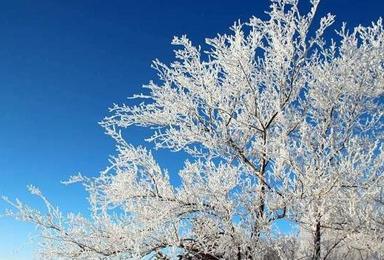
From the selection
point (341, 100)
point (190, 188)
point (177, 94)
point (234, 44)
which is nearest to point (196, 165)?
point (190, 188)

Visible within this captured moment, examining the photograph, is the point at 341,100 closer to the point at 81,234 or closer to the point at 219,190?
the point at 219,190

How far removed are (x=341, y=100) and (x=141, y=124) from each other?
4.00 meters

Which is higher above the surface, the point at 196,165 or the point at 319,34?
the point at 319,34

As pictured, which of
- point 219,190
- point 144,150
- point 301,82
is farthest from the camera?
point 301,82

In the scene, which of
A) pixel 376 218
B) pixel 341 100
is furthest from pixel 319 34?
pixel 376 218

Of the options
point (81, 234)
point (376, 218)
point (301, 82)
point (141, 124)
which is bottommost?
point (81, 234)

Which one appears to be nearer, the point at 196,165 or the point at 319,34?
the point at 196,165

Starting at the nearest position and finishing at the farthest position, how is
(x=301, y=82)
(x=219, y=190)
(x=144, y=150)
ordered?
(x=219, y=190) < (x=144, y=150) < (x=301, y=82)

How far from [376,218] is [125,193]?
464cm

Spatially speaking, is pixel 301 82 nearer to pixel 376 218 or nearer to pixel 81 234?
pixel 376 218

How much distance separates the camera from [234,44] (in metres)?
9.79

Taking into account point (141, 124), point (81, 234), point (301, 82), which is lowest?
point (81, 234)

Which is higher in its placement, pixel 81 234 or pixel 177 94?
pixel 177 94

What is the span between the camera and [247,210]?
9.16m
